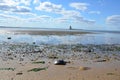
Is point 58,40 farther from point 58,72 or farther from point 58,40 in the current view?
point 58,72

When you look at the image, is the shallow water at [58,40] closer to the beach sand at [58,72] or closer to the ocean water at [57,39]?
the ocean water at [57,39]

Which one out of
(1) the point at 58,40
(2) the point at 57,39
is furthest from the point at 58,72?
(2) the point at 57,39

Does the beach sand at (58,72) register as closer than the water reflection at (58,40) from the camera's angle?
Yes

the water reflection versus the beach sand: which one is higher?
the beach sand

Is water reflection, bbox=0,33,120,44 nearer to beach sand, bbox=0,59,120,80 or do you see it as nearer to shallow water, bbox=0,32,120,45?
shallow water, bbox=0,32,120,45

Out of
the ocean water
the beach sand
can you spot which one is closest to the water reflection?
the ocean water

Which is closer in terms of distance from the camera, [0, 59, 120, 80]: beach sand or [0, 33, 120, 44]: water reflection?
[0, 59, 120, 80]: beach sand

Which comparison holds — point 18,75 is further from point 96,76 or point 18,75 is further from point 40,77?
point 96,76

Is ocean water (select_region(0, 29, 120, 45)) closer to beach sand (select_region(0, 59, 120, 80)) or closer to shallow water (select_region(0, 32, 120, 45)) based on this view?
shallow water (select_region(0, 32, 120, 45))

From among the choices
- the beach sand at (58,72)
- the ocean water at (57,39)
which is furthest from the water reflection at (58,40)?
the beach sand at (58,72)

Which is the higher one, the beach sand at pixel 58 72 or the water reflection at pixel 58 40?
the beach sand at pixel 58 72

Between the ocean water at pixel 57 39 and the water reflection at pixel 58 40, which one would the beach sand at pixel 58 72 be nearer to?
the ocean water at pixel 57 39

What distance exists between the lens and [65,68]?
47.1 feet

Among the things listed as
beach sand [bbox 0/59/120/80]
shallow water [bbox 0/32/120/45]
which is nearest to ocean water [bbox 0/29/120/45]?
shallow water [bbox 0/32/120/45]
